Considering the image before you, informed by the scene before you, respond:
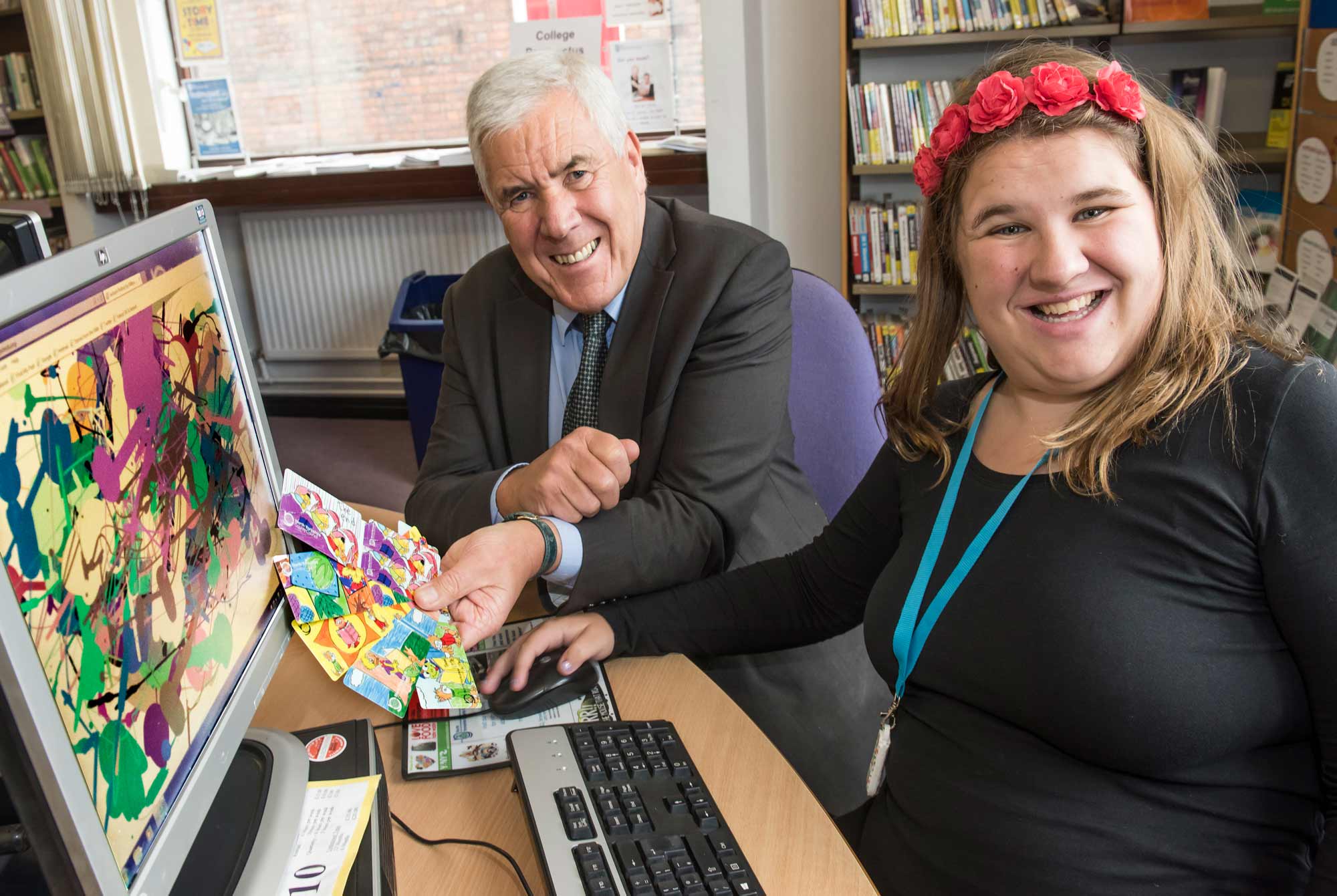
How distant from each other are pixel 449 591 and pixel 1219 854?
2.49 ft

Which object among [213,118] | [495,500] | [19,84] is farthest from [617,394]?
[19,84]

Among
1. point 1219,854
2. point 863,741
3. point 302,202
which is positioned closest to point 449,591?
point 863,741

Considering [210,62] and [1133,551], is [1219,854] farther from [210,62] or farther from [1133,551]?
[210,62]

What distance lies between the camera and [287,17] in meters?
4.14

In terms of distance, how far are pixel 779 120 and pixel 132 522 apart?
3.28 m

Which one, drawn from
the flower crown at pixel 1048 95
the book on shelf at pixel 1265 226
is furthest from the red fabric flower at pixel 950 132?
the book on shelf at pixel 1265 226

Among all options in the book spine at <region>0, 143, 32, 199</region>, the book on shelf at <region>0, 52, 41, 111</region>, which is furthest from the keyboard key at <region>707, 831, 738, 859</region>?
the book spine at <region>0, 143, 32, 199</region>

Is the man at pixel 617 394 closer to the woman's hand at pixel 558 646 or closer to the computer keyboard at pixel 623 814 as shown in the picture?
the woman's hand at pixel 558 646

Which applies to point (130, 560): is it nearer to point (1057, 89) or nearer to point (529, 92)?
point (1057, 89)

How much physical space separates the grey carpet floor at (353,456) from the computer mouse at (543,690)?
2529 millimetres

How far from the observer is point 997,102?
3.18 feet

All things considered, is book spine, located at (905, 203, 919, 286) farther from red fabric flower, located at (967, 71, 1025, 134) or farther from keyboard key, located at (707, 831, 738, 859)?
keyboard key, located at (707, 831, 738, 859)

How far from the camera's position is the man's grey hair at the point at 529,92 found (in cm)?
146

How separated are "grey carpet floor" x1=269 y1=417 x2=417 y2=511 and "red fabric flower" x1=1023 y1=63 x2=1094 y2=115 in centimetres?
285
